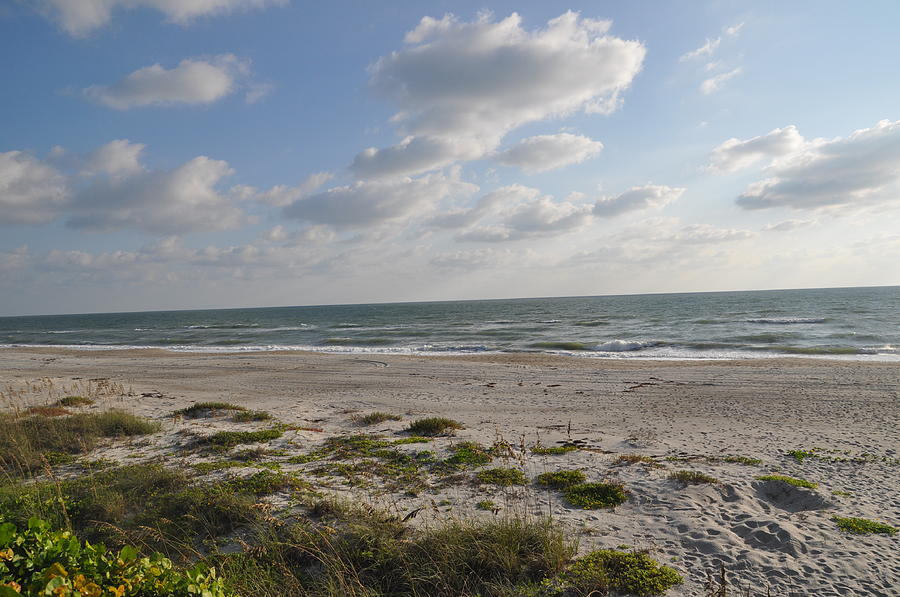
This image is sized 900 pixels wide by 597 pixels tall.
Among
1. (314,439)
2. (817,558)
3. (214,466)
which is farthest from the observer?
(314,439)

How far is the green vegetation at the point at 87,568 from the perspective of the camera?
7.39ft

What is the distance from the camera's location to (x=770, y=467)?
285 inches

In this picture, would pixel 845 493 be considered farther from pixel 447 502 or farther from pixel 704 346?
pixel 704 346

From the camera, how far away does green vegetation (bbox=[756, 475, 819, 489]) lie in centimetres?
631

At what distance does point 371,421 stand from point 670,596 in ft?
25.5

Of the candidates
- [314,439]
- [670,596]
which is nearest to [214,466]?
[314,439]

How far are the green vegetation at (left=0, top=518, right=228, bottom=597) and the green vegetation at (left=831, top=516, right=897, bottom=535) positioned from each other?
20.2ft

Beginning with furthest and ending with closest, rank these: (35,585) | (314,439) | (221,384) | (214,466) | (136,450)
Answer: (221,384), (314,439), (136,450), (214,466), (35,585)

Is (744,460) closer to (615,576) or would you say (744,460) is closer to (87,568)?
(615,576)

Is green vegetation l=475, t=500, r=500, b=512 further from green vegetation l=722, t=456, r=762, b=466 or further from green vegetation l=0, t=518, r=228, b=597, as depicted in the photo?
green vegetation l=722, t=456, r=762, b=466

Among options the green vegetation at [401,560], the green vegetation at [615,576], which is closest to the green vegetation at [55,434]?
the green vegetation at [401,560]

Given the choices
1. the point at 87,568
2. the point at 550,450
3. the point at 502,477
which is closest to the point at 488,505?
the point at 502,477

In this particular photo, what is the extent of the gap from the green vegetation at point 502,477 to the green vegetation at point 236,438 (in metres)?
4.47

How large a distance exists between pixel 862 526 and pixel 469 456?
15.9ft
